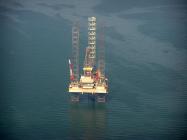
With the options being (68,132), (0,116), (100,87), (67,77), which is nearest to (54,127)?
(68,132)

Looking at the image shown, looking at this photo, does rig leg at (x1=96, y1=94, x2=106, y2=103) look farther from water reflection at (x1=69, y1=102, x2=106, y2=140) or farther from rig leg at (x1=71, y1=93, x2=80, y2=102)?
rig leg at (x1=71, y1=93, x2=80, y2=102)

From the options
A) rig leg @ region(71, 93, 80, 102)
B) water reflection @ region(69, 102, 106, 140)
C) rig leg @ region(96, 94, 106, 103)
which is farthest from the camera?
rig leg @ region(71, 93, 80, 102)

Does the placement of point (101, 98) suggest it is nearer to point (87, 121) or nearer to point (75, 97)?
point (75, 97)

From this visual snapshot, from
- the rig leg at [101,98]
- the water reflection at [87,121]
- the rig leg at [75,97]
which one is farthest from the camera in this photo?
the rig leg at [75,97]

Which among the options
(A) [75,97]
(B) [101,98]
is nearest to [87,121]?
(B) [101,98]

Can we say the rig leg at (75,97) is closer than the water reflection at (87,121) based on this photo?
No

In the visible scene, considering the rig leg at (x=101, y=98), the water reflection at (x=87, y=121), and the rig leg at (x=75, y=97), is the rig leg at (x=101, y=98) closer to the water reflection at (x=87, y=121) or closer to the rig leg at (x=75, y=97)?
the water reflection at (x=87, y=121)

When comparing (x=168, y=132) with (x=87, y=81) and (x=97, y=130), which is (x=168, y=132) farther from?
(x=87, y=81)

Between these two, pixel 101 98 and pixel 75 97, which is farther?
pixel 75 97

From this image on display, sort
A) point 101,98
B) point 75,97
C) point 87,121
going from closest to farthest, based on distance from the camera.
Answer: point 87,121 → point 101,98 → point 75,97
